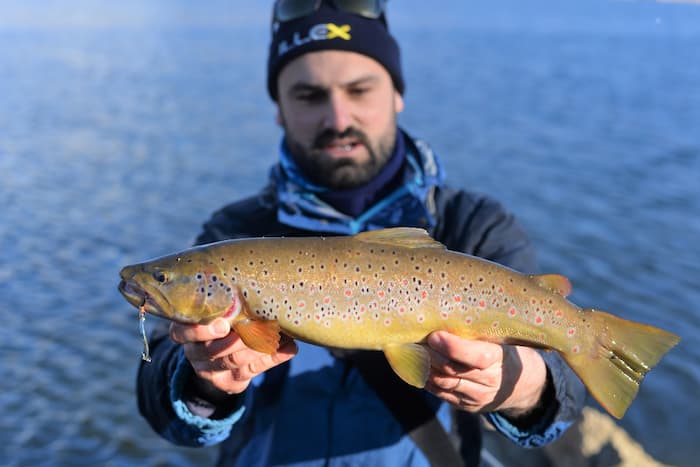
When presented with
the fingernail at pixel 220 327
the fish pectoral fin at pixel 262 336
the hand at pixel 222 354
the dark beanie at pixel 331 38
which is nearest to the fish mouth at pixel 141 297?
the hand at pixel 222 354

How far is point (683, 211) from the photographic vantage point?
11430 mm

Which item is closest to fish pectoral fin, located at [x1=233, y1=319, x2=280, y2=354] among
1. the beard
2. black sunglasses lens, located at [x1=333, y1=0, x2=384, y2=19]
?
the beard

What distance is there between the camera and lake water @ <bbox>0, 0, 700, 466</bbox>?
7.32 meters

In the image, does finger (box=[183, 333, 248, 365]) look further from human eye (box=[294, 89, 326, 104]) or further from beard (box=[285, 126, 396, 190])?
human eye (box=[294, 89, 326, 104])

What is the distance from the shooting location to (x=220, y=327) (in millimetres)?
2752

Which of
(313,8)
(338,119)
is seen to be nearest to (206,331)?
(338,119)

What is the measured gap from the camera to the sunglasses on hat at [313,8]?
486 centimetres

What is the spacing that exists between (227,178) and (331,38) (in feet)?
31.5

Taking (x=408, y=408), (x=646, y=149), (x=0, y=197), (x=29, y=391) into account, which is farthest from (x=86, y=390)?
(x=646, y=149)

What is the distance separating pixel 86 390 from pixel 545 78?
61.7ft

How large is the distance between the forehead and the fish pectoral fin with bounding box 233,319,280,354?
2126 millimetres

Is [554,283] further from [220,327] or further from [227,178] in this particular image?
[227,178]

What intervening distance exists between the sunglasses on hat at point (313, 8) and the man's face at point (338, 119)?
0.52m

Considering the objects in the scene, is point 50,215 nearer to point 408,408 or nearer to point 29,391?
point 29,391
